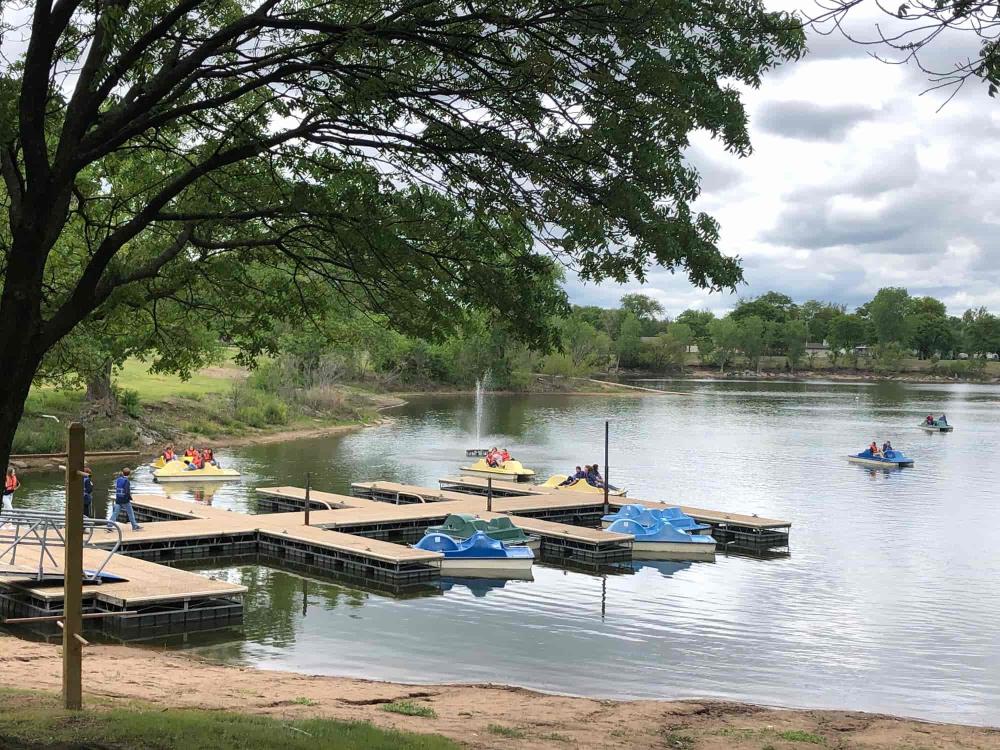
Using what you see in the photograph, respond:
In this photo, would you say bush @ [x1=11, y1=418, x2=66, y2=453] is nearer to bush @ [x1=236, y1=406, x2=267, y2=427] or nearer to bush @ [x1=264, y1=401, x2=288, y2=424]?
bush @ [x1=236, y1=406, x2=267, y2=427]

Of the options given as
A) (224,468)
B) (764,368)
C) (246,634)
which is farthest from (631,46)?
(764,368)

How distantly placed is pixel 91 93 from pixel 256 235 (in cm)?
299

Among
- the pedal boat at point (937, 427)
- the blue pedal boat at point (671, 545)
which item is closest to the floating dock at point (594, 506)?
the blue pedal boat at point (671, 545)

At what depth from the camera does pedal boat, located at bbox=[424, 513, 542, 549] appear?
27.3m

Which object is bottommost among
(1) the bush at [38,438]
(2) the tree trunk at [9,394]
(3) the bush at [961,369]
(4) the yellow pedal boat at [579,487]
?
(4) the yellow pedal boat at [579,487]

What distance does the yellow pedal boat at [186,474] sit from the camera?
41.6 m

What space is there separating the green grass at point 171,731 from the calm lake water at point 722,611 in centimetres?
649

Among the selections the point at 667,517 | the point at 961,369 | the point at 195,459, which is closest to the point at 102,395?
the point at 195,459

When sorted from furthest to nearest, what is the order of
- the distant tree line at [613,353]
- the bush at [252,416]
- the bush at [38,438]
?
the distant tree line at [613,353], the bush at [252,416], the bush at [38,438]

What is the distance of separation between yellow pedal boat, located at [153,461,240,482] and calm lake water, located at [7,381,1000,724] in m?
1.03

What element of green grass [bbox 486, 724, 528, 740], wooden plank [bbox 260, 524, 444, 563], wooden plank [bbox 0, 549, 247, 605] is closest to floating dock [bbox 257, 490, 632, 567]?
wooden plank [bbox 260, 524, 444, 563]

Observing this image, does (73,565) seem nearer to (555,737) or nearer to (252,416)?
(555,737)

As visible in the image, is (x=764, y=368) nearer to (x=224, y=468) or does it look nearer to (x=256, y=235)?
(x=224, y=468)

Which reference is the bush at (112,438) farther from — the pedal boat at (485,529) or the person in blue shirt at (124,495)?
the pedal boat at (485,529)
